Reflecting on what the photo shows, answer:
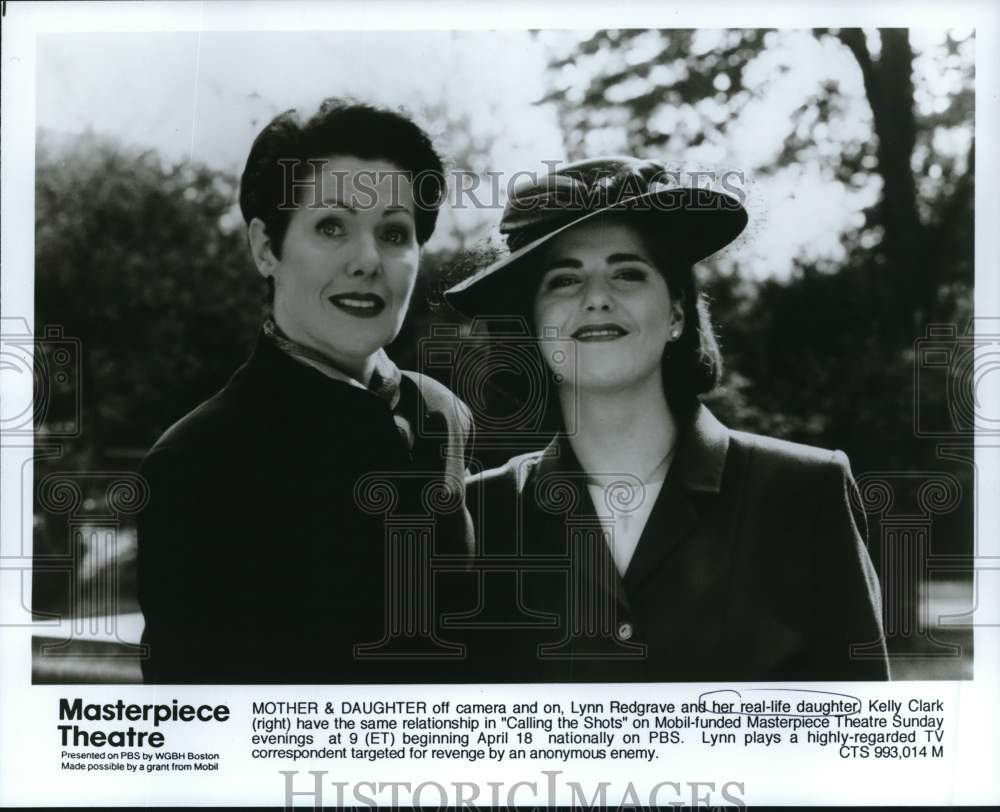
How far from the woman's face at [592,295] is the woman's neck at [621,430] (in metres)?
0.08

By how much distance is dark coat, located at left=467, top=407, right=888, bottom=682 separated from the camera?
3480 mm

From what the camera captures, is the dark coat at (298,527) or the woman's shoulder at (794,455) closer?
the dark coat at (298,527)

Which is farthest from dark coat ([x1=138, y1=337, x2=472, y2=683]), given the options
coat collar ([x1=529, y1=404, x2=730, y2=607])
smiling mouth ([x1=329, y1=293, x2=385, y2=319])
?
coat collar ([x1=529, y1=404, x2=730, y2=607])

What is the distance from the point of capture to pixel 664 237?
11.5 ft

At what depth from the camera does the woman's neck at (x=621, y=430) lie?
352 cm

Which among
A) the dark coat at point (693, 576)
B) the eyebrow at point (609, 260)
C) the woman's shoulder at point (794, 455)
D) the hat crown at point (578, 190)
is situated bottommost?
the dark coat at point (693, 576)

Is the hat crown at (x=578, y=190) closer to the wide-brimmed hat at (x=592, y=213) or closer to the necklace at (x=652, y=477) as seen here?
the wide-brimmed hat at (x=592, y=213)

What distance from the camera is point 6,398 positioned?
3.55 m

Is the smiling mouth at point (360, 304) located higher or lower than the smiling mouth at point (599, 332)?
higher

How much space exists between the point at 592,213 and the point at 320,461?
49.7 inches

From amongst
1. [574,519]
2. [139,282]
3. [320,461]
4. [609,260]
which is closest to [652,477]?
[574,519]

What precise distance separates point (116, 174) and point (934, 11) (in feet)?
9.67

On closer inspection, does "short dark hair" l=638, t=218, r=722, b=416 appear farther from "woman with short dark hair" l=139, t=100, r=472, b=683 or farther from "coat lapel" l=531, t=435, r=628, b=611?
"woman with short dark hair" l=139, t=100, r=472, b=683

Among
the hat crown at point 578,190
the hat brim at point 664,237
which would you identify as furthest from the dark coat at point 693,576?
the hat crown at point 578,190
